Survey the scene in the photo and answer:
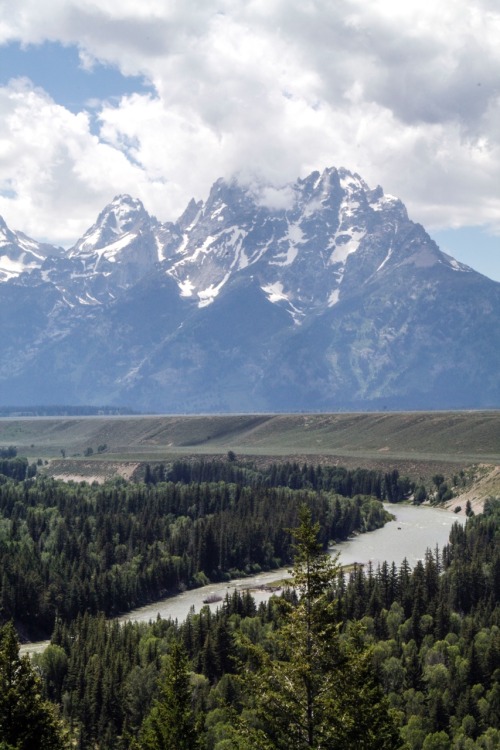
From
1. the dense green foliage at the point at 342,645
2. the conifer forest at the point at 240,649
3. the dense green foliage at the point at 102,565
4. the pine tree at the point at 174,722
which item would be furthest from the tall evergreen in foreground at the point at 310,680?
the dense green foliage at the point at 102,565

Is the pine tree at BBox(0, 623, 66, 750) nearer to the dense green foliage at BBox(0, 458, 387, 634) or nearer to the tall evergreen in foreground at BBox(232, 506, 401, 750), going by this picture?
the tall evergreen in foreground at BBox(232, 506, 401, 750)

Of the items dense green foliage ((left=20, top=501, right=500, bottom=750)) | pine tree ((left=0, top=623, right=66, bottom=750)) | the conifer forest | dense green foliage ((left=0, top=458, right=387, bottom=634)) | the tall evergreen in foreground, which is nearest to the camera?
the tall evergreen in foreground

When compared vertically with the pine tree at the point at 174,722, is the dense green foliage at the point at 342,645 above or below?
below

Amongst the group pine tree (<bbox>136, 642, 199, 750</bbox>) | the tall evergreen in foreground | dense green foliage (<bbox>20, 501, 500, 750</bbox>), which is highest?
the tall evergreen in foreground

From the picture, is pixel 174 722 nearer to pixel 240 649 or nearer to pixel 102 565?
pixel 240 649

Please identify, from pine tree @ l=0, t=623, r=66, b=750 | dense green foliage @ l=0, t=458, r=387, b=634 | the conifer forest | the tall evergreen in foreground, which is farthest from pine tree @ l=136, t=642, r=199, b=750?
dense green foliage @ l=0, t=458, r=387, b=634

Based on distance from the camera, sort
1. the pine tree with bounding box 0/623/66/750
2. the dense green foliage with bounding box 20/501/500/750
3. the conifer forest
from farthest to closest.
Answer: the dense green foliage with bounding box 20/501/500/750 → the pine tree with bounding box 0/623/66/750 → the conifer forest

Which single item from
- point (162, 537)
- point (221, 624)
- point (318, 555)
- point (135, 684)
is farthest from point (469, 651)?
point (162, 537)

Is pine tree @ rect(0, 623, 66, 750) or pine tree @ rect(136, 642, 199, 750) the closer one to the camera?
pine tree @ rect(136, 642, 199, 750)

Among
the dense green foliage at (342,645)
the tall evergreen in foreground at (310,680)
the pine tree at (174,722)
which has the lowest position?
the dense green foliage at (342,645)

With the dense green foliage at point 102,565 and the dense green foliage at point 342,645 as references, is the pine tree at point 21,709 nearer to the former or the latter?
the dense green foliage at point 342,645

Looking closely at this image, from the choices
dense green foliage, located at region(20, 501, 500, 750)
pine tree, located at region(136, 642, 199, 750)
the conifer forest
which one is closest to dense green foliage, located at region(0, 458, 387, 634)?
the conifer forest

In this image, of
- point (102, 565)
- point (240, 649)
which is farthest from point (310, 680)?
point (102, 565)

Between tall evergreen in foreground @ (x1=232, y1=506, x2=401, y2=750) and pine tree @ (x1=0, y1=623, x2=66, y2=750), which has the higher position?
tall evergreen in foreground @ (x1=232, y1=506, x2=401, y2=750)
